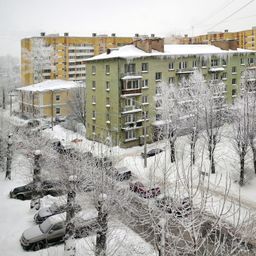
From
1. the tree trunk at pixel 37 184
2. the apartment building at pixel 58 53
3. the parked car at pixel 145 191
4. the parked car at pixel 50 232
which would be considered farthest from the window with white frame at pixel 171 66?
the parked car at pixel 50 232

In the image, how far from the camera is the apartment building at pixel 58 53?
188 feet

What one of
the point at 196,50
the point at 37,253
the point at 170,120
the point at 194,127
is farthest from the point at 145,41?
the point at 37,253

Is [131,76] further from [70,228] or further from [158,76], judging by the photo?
[70,228]

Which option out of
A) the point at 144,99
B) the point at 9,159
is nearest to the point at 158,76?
the point at 144,99

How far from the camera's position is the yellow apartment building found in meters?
46.2

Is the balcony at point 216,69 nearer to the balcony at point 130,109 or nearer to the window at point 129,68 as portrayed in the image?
the window at point 129,68

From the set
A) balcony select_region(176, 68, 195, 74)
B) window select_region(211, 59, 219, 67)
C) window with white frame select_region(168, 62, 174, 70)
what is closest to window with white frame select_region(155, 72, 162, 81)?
window with white frame select_region(168, 62, 174, 70)

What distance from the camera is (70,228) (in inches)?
492

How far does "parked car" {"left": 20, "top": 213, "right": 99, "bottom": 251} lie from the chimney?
23.6 metres

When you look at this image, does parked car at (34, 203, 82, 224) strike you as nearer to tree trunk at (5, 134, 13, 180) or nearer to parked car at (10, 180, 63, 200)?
parked car at (10, 180, 63, 200)

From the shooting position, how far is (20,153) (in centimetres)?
2631

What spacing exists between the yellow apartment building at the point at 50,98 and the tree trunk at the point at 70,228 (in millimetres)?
33203

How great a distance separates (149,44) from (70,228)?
25548mm

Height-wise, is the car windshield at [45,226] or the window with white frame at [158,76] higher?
the window with white frame at [158,76]
